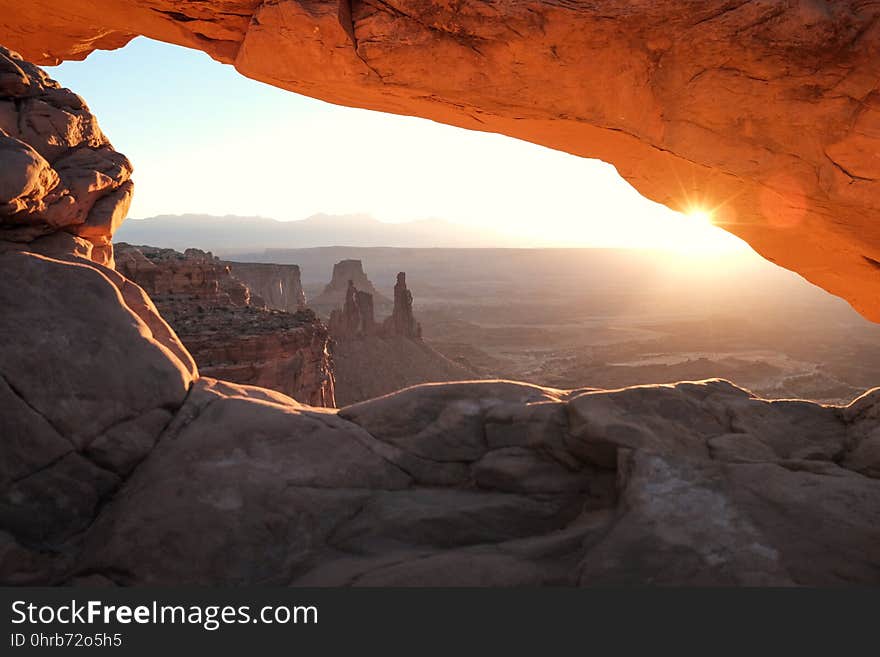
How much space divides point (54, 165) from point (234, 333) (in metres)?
14.6

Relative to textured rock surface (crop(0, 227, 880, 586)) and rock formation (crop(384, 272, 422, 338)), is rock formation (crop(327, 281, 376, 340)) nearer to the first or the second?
rock formation (crop(384, 272, 422, 338))

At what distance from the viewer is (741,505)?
15.3 feet

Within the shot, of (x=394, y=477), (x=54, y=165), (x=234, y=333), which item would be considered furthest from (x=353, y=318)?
(x=394, y=477)

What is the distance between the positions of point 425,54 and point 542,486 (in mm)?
4638

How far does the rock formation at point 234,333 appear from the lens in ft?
66.7

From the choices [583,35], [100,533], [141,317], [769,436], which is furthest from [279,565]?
[583,35]

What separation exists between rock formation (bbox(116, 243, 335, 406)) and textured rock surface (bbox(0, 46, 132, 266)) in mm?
12816

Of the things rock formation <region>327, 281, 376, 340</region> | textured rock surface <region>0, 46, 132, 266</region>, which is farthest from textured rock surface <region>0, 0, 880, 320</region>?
rock formation <region>327, 281, 376, 340</region>

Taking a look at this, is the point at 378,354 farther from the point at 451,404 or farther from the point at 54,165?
the point at 451,404

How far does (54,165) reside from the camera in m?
6.83

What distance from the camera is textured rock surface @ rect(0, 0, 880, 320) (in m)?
6.16

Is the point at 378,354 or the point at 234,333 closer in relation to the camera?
the point at 234,333

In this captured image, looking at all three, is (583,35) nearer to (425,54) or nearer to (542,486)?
(425,54)

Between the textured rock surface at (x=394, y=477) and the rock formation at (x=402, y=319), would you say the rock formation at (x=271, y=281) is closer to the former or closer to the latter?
the rock formation at (x=402, y=319)
